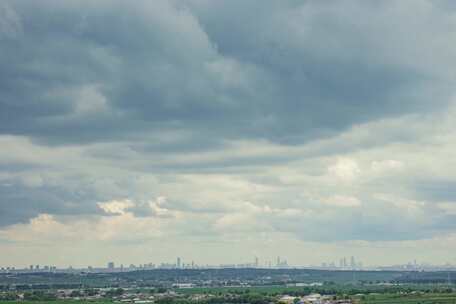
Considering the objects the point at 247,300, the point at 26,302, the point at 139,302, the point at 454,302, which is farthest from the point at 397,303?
the point at 26,302

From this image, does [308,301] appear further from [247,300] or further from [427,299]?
[427,299]

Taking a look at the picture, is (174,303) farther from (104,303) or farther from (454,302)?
(454,302)

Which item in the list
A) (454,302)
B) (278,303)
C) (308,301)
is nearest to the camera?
(454,302)

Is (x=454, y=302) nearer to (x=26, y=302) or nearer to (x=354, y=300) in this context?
(x=354, y=300)

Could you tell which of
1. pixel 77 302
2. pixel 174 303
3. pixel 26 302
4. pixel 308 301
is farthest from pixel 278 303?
pixel 26 302

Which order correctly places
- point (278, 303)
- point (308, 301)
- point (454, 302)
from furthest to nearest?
point (308, 301) → point (278, 303) → point (454, 302)

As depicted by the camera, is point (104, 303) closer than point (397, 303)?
No

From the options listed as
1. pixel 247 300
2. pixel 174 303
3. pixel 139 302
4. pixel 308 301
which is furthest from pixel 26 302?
pixel 308 301

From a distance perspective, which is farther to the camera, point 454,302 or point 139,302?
point 139,302
